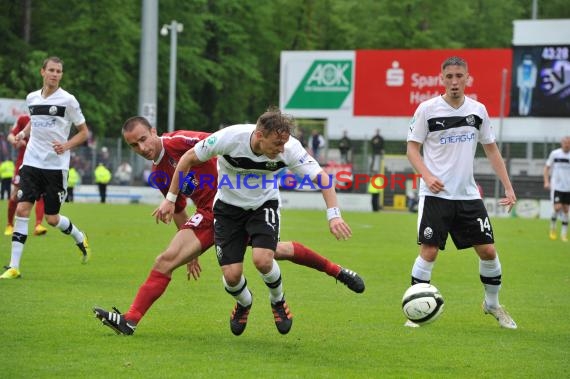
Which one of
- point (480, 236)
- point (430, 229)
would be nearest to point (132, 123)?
point (430, 229)

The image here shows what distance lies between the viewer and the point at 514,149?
37688 millimetres

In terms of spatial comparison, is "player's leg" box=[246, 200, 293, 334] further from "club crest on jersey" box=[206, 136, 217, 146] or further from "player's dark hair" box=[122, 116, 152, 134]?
"player's dark hair" box=[122, 116, 152, 134]

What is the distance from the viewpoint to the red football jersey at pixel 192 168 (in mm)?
8820

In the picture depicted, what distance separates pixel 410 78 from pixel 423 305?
35177 mm

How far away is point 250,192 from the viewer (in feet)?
27.7

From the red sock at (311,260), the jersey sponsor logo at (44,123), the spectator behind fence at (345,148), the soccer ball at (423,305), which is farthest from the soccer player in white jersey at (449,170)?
the spectator behind fence at (345,148)

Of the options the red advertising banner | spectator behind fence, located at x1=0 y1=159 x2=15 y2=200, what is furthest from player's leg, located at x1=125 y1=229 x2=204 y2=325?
the red advertising banner

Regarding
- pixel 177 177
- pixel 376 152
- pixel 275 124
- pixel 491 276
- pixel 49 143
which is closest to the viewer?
pixel 275 124

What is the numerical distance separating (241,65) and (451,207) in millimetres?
49670

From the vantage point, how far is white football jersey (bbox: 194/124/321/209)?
815cm

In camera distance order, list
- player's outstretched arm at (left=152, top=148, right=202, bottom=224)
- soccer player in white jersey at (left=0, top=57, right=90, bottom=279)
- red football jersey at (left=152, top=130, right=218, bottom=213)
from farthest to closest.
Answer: soccer player in white jersey at (left=0, top=57, right=90, bottom=279) < red football jersey at (left=152, top=130, right=218, bottom=213) < player's outstretched arm at (left=152, top=148, right=202, bottom=224)

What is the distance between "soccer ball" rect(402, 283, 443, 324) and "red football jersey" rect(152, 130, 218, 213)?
1.84 meters

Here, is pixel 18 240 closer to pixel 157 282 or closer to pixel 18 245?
pixel 18 245

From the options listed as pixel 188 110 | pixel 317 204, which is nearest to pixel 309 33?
pixel 188 110
